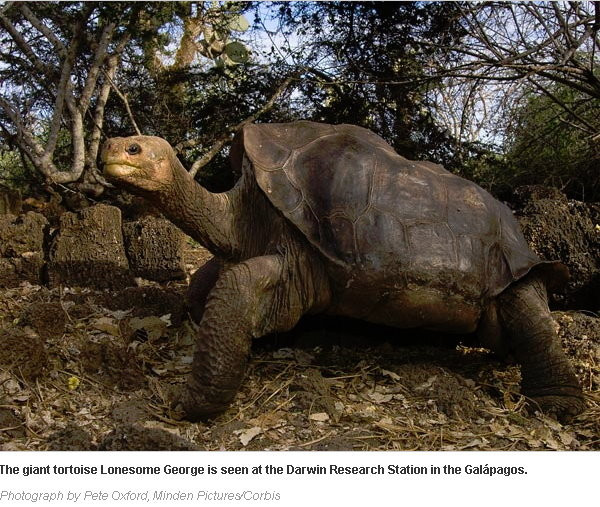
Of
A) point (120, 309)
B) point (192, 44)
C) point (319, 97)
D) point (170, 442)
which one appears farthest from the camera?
point (192, 44)

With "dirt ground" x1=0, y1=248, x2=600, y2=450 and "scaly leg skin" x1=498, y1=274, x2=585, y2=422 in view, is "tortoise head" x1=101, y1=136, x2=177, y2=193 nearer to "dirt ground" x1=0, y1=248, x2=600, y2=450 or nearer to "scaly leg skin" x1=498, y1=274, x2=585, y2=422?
"dirt ground" x1=0, y1=248, x2=600, y2=450

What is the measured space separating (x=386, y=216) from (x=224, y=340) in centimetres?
97

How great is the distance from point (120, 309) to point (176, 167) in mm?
1431

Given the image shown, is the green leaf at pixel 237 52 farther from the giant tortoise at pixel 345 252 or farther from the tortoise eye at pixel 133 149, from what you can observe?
the tortoise eye at pixel 133 149

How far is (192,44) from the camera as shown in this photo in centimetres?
692

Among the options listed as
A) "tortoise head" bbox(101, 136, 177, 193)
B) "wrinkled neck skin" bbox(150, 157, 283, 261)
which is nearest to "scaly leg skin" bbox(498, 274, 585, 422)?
"wrinkled neck skin" bbox(150, 157, 283, 261)

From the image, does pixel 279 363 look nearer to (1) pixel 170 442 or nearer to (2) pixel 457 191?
(1) pixel 170 442

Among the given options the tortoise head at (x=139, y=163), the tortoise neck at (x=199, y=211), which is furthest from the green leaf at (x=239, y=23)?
the tortoise head at (x=139, y=163)

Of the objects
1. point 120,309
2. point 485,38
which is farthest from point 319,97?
point 120,309

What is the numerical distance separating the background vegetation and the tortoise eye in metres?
2.81

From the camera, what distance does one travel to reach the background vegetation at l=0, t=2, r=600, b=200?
18.1 feet

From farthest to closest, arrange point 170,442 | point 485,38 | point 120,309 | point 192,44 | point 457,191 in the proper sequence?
point 192,44 → point 485,38 → point 120,309 → point 457,191 → point 170,442

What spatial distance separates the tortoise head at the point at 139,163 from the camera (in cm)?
269

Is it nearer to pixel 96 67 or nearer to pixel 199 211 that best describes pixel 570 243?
pixel 199 211
